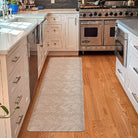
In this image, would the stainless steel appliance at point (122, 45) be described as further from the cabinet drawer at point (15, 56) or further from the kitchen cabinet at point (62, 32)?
the kitchen cabinet at point (62, 32)

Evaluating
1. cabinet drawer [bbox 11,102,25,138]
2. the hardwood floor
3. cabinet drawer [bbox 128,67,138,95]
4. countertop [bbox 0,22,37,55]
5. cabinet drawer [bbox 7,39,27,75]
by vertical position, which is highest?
countertop [bbox 0,22,37,55]

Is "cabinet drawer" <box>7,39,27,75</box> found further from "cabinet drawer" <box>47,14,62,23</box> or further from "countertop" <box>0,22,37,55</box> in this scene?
"cabinet drawer" <box>47,14,62,23</box>

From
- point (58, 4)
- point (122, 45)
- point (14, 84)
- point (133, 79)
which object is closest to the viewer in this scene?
point (14, 84)

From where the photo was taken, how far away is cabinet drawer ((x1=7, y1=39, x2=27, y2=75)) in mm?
2135

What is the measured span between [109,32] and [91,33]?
38cm

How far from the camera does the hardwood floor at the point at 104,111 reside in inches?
103

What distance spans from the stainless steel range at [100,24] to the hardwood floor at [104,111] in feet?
3.48

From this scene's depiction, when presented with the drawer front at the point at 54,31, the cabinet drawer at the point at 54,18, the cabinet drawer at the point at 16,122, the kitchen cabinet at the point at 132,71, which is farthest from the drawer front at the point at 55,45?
the cabinet drawer at the point at 16,122

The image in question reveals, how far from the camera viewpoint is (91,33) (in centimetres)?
550

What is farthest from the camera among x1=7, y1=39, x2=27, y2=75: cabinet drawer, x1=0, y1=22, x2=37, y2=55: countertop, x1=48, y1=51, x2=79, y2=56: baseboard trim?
x1=48, y1=51, x2=79, y2=56: baseboard trim

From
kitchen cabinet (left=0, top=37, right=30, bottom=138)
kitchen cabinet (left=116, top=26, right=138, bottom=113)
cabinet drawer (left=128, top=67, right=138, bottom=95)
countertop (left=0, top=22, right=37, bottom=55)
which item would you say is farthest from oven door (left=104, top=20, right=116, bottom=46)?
countertop (left=0, top=22, right=37, bottom=55)

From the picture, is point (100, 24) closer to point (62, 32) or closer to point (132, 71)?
point (62, 32)

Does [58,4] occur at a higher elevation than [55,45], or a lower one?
higher

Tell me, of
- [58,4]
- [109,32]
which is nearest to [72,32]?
[109,32]
